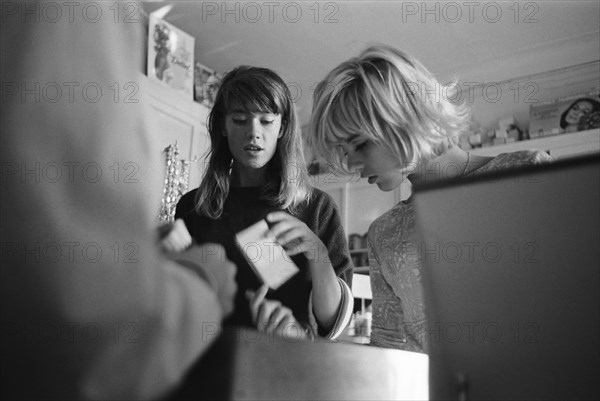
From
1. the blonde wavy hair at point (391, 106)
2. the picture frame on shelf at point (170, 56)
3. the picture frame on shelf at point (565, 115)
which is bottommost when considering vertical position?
the blonde wavy hair at point (391, 106)

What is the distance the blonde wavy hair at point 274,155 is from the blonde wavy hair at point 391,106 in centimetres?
18

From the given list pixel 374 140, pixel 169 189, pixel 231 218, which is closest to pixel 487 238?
pixel 374 140

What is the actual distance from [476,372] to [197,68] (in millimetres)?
3682

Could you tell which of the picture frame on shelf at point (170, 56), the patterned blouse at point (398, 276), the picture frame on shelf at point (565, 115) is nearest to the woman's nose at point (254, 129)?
the patterned blouse at point (398, 276)

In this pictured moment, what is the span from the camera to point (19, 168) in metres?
0.38

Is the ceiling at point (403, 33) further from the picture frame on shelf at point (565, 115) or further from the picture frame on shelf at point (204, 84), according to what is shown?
the picture frame on shelf at point (565, 115)

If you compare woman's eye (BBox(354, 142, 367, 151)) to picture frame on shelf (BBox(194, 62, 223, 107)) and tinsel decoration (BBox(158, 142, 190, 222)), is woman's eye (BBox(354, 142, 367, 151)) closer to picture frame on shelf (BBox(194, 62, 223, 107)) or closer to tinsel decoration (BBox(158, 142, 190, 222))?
tinsel decoration (BBox(158, 142, 190, 222))

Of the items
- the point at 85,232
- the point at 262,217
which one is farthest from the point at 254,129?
the point at 85,232

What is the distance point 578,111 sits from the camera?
359 cm

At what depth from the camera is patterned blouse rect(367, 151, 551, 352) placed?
3.78 ft

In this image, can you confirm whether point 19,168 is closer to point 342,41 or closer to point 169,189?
point 169,189

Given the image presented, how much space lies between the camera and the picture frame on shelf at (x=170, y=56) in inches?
132

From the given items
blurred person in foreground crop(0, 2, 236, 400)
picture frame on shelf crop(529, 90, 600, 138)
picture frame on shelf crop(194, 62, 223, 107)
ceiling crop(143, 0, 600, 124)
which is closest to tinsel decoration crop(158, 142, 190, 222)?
ceiling crop(143, 0, 600, 124)

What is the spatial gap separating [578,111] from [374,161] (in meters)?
2.86
